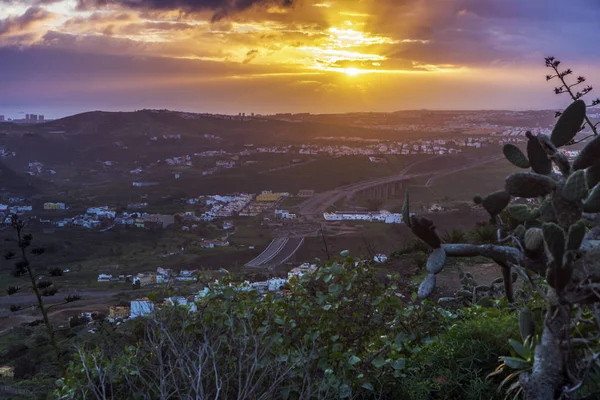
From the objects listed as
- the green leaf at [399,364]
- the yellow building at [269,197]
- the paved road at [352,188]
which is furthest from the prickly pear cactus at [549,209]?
the yellow building at [269,197]

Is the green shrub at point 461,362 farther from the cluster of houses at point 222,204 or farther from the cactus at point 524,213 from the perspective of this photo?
the cluster of houses at point 222,204

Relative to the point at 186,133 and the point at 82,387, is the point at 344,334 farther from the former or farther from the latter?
the point at 186,133

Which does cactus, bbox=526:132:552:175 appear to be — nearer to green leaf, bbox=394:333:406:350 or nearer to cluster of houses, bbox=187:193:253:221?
green leaf, bbox=394:333:406:350

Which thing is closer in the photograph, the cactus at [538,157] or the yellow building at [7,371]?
the cactus at [538,157]

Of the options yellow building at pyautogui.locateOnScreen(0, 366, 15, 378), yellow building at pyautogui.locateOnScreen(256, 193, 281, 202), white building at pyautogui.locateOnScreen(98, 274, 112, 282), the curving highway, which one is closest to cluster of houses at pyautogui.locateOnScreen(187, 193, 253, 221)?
yellow building at pyautogui.locateOnScreen(256, 193, 281, 202)

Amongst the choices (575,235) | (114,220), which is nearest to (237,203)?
(114,220)

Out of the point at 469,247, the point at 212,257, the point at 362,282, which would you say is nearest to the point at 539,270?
the point at 469,247

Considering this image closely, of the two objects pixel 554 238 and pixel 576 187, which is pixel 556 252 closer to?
pixel 554 238

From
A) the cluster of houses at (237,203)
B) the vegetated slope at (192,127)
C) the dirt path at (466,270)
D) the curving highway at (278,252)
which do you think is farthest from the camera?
the vegetated slope at (192,127)
